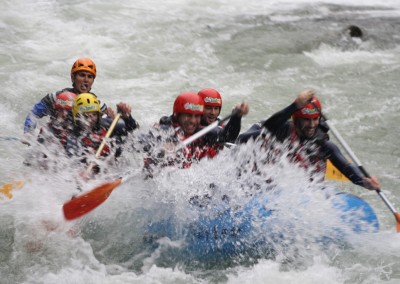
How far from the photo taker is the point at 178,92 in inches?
408

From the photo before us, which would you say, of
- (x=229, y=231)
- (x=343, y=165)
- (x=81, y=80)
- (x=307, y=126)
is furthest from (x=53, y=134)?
A: (x=343, y=165)

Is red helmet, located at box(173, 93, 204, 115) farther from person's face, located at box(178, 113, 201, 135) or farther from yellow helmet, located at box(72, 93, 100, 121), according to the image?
yellow helmet, located at box(72, 93, 100, 121)

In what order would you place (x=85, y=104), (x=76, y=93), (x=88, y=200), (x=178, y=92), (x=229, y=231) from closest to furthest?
(x=88, y=200) → (x=229, y=231) → (x=85, y=104) → (x=76, y=93) → (x=178, y=92)

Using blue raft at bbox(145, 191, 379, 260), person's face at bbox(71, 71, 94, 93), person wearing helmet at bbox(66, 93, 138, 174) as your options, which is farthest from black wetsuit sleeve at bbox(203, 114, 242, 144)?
person's face at bbox(71, 71, 94, 93)

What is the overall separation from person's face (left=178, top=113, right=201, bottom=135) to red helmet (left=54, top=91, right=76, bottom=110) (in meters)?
1.23

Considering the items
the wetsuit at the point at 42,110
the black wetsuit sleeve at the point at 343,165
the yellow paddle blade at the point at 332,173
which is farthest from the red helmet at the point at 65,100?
the yellow paddle blade at the point at 332,173

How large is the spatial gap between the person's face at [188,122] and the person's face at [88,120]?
2.63ft

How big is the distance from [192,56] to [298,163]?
6.17 metres

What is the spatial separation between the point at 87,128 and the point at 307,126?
2021mm

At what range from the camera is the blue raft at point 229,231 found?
5.44 m

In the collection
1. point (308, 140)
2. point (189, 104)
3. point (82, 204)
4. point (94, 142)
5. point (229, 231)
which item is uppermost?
point (189, 104)

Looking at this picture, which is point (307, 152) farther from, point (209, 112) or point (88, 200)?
point (88, 200)

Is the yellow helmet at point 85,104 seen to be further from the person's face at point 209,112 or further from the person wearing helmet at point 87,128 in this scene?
the person's face at point 209,112

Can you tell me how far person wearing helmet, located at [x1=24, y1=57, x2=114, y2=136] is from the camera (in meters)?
6.66
